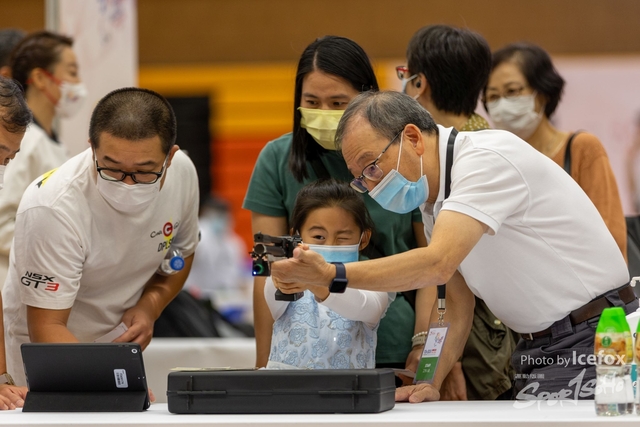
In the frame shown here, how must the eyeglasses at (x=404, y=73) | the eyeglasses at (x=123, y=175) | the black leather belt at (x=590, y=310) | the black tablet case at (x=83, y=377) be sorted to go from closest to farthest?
the black tablet case at (x=83, y=377), the black leather belt at (x=590, y=310), the eyeglasses at (x=123, y=175), the eyeglasses at (x=404, y=73)

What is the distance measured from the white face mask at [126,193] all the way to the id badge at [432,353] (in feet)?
2.79

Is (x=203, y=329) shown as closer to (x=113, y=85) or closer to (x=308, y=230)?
(x=113, y=85)

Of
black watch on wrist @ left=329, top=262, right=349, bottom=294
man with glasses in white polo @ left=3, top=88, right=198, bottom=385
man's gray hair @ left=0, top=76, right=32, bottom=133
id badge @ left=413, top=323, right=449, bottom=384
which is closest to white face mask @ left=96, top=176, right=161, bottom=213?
man with glasses in white polo @ left=3, top=88, right=198, bottom=385

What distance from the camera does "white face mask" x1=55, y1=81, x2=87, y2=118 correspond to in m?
3.48

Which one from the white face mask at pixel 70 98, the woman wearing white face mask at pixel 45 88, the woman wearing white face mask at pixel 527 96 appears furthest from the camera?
the white face mask at pixel 70 98

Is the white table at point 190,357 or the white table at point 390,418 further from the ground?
the white table at point 390,418

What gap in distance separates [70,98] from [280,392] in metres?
2.18

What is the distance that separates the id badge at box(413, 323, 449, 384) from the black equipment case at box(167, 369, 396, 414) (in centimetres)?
32

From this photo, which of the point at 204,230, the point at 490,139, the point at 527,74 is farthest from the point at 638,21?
the point at 490,139

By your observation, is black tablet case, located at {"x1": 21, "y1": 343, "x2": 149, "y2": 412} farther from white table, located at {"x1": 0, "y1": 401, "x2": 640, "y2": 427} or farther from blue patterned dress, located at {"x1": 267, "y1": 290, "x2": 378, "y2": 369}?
blue patterned dress, located at {"x1": 267, "y1": 290, "x2": 378, "y2": 369}

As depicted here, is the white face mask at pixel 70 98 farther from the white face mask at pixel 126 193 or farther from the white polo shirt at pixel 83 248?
the white face mask at pixel 126 193

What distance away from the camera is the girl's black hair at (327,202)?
7.71 ft

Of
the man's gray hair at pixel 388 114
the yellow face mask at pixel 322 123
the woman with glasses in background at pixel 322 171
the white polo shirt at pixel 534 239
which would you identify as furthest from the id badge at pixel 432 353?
the yellow face mask at pixel 322 123

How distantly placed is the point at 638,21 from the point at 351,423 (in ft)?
25.4
